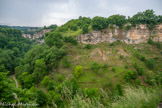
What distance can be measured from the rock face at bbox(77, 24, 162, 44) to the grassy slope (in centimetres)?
229

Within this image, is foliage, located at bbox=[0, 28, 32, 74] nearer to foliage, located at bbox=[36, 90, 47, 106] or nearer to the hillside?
the hillside

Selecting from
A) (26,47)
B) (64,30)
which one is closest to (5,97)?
(64,30)

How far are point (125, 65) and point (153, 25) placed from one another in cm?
2138

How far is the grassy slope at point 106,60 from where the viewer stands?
22.0 metres

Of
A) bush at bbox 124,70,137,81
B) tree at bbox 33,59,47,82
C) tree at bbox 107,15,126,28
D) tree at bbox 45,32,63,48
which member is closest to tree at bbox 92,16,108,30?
tree at bbox 107,15,126,28

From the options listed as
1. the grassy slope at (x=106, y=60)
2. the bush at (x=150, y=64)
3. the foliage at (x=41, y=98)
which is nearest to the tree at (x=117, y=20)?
the grassy slope at (x=106, y=60)

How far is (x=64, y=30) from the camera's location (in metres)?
37.7

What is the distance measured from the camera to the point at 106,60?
2652cm

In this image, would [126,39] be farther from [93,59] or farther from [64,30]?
[64,30]

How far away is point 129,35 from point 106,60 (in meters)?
15.6

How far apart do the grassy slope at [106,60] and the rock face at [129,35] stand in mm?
2295

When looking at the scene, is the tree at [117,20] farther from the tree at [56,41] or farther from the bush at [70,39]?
the tree at [56,41]

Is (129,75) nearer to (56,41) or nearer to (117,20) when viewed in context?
(117,20)

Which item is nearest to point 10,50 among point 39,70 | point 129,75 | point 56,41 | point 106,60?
point 39,70
